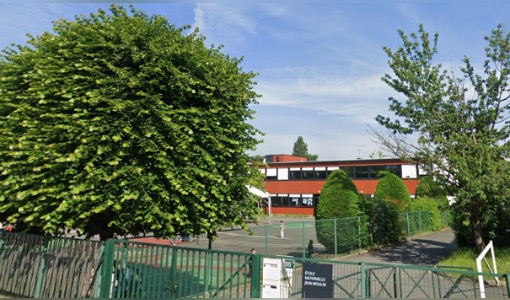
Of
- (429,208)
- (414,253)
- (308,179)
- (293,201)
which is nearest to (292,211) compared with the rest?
(293,201)

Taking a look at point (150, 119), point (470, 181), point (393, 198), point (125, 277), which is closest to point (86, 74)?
point (150, 119)

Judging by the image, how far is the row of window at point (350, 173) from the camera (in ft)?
124

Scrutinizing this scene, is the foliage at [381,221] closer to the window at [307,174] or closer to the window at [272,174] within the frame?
the window at [307,174]

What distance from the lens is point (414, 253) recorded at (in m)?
16.3

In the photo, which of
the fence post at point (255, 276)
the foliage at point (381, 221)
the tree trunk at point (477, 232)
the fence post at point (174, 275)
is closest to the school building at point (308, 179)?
the foliage at point (381, 221)

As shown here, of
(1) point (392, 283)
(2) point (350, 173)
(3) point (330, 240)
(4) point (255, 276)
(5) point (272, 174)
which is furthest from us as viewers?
(5) point (272, 174)

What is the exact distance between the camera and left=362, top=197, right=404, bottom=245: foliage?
1727 centimetres

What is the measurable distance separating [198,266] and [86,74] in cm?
387

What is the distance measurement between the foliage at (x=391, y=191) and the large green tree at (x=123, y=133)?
17.7 m

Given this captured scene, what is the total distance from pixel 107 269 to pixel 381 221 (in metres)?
14.6

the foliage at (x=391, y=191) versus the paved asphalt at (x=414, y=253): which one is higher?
the foliage at (x=391, y=191)

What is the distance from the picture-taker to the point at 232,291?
6.31 m

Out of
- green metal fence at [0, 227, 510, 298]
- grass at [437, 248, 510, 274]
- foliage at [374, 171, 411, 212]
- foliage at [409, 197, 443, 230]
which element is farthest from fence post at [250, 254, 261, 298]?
foliage at [409, 197, 443, 230]

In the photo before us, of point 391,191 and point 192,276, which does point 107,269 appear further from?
point 391,191
